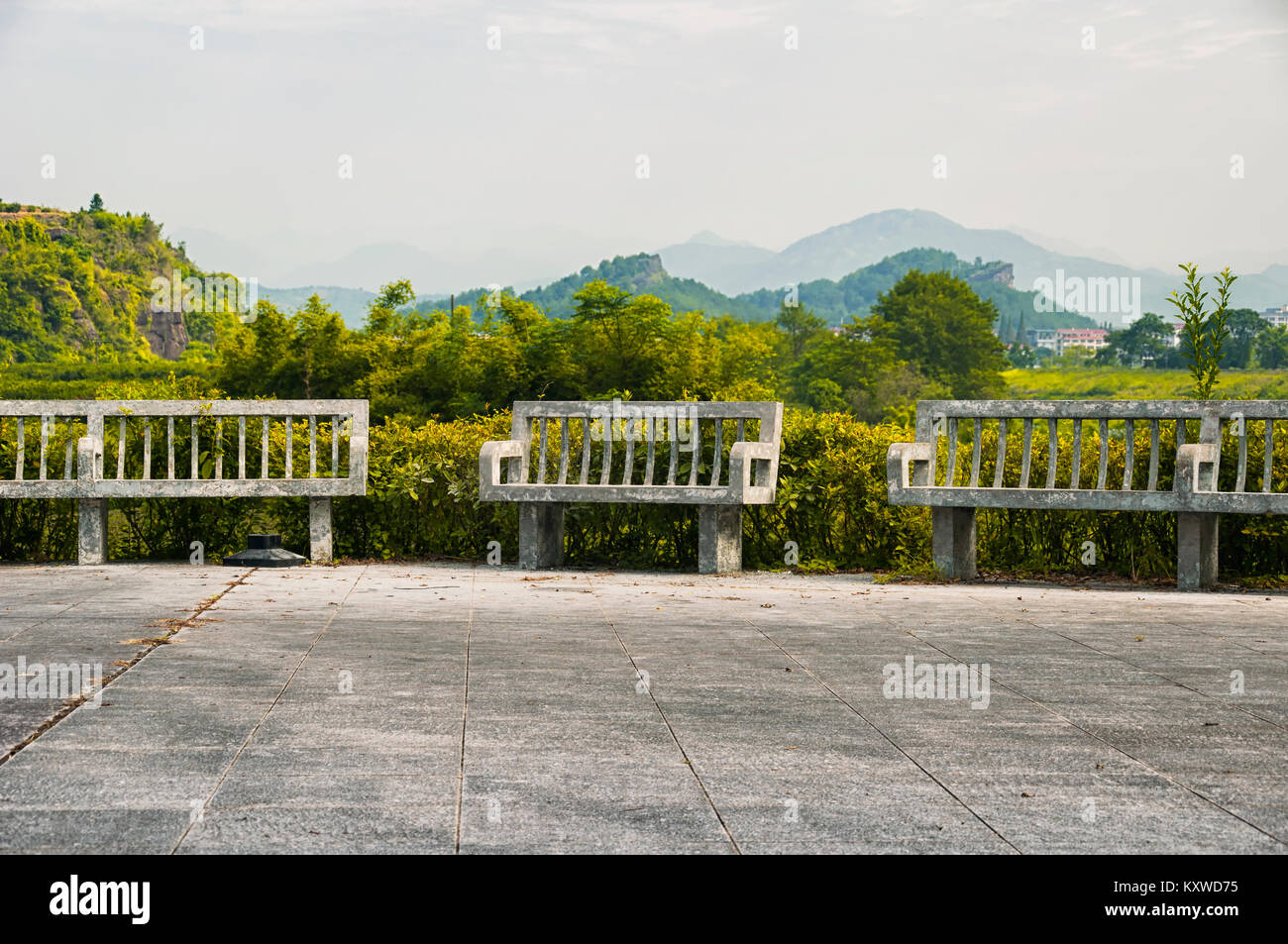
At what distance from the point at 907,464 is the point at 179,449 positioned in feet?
18.7

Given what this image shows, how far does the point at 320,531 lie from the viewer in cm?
973

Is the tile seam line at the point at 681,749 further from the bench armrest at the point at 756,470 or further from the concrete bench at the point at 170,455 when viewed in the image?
the concrete bench at the point at 170,455

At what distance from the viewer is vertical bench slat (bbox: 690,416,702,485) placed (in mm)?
9438

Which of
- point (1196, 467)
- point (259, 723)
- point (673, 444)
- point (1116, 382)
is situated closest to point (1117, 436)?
point (1196, 467)

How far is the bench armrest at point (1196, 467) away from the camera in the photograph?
8.25 meters

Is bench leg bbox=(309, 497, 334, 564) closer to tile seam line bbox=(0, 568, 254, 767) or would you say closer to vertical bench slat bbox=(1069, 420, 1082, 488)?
tile seam line bbox=(0, 568, 254, 767)

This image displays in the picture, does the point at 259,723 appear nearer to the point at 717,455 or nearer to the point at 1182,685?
Result: the point at 1182,685

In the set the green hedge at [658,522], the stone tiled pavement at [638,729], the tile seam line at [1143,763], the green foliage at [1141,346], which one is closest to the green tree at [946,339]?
the green foliage at [1141,346]

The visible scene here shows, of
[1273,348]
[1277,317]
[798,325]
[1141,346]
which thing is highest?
[798,325]
